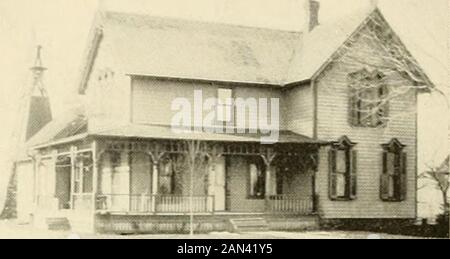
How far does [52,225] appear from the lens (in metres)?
24.0

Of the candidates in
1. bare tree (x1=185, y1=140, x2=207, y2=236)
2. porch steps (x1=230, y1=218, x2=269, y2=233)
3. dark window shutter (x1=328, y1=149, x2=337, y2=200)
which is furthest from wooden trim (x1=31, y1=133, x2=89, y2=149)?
dark window shutter (x1=328, y1=149, x2=337, y2=200)

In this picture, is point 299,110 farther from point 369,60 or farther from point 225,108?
point 369,60

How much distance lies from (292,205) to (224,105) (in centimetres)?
360

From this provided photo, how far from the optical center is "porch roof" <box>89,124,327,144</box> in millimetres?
22541

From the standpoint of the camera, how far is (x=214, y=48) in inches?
1021

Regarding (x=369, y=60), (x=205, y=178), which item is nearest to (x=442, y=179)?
(x=369, y=60)

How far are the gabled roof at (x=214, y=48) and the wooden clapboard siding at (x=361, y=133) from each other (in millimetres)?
651

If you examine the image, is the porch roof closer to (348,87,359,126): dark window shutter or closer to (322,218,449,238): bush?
(348,87,359,126): dark window shutter

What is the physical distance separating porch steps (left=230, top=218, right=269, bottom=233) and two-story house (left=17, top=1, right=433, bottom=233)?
0.59 feet

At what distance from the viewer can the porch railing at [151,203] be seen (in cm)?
2296

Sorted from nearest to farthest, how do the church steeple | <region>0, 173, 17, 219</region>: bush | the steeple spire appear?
the steeple spire
<region>0, 173, 17, 219</region>: bush
the church steeple

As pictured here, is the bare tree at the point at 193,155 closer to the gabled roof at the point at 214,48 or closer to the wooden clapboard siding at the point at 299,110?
the gabled roof at the point at 214,48

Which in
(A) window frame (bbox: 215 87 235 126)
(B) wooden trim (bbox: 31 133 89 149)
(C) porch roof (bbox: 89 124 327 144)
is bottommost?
(B) wooden trim (bbox: 31 133 89 149)

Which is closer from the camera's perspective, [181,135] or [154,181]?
[181,135]
